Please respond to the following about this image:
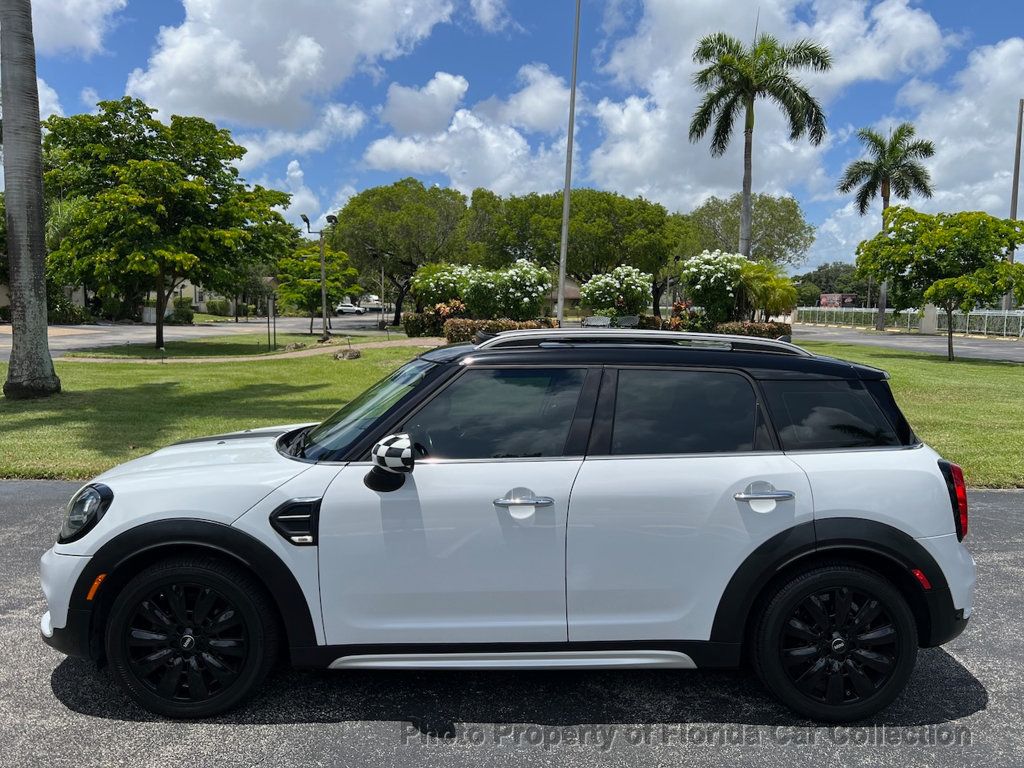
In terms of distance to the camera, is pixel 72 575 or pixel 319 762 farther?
pixel 72 575

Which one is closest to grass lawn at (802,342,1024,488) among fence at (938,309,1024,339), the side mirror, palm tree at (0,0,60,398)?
the side mirror

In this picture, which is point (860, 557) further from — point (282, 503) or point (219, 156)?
point (219, 156)

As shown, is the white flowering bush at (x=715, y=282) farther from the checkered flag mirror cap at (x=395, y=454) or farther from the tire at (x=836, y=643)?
the checkered flag mirror cap at (x=395, y=454)

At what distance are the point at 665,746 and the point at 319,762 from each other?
140 cm

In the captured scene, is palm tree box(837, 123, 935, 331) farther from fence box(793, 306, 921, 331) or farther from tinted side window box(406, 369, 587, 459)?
tinted side window box(406, 369, 587, 459)

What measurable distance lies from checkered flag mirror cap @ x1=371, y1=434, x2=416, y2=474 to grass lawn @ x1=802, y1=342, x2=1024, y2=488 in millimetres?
7138

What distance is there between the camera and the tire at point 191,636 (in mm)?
3055

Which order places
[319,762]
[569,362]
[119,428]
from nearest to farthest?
[319,762], [569,362], [119,428]

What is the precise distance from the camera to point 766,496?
3.12 meters

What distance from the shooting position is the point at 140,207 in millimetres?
23672

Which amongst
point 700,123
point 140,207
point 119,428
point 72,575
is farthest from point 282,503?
point 700,123

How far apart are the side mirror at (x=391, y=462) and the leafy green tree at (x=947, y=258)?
26.9 meters

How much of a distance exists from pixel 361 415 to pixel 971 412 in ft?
42.1

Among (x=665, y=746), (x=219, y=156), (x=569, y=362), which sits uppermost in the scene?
(x=219, y=156)
